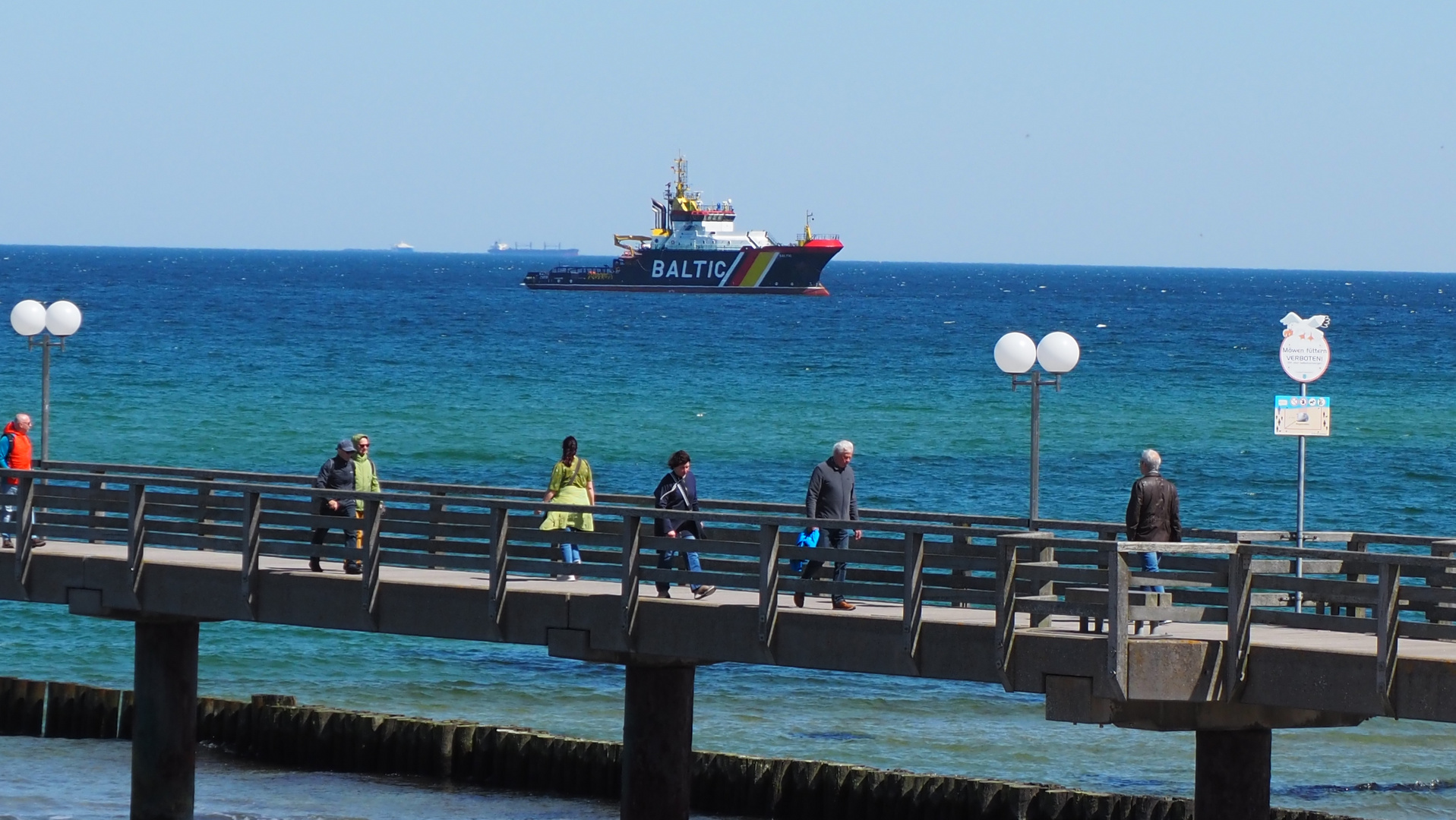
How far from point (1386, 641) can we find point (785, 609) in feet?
13.1

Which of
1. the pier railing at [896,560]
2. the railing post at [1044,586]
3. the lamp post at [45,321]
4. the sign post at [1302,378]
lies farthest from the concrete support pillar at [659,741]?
the lamp post at [45,321]

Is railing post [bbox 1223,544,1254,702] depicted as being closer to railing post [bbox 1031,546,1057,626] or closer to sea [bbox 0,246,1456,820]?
railing post [bbox 1031,546,1057,626]

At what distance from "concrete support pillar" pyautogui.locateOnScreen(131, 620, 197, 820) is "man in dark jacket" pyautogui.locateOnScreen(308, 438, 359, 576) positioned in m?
1.33

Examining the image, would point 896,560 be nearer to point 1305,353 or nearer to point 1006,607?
point 1006,607

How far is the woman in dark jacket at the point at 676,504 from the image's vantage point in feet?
47.4

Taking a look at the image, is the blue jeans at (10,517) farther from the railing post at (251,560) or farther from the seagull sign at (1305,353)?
the seagull sign at (1305,353)

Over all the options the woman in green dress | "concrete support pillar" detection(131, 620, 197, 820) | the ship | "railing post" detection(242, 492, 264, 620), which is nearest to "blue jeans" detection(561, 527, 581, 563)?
the woman in green dress

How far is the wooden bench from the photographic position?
1219 cm

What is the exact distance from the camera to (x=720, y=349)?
106562 mm

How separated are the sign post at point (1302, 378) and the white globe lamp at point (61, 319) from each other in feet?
36.1

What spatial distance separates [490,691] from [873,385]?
56.7 m

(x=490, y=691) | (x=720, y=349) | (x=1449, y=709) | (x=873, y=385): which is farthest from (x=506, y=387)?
(x=1449, y=709)

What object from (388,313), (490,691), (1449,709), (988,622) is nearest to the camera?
(1449,709)

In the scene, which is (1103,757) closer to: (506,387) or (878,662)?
(878,662)
